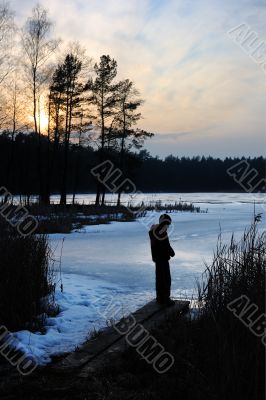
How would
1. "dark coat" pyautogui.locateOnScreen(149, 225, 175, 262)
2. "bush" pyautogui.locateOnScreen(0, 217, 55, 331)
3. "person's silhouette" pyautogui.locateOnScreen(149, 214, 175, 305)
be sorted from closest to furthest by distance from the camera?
"bush" pyautogui.locateOnScreen(0, 217, 55, 331) → "person's silhouette" pyautogui.locateOnScreen(149, 214, 175, 305) → "dark coat" pyautogui.locateOnScreen(149, 225, 175, 262)

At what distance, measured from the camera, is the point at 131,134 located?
4650 centimetres

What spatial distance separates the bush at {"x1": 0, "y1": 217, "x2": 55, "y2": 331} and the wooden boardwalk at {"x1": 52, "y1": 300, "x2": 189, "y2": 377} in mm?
1082

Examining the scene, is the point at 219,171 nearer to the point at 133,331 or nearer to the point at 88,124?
the point at 88,124

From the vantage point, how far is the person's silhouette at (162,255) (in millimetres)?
7156

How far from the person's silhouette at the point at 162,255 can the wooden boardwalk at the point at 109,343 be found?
23cm

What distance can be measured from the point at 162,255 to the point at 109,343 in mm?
2302

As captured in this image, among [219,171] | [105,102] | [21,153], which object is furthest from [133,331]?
[219,171]

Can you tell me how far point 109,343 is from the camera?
533 centimetres

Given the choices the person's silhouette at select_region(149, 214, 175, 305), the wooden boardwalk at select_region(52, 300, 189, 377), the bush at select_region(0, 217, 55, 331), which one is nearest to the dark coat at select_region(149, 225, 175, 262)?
the person's silhouette at select_region(149, 214, 175, 305)

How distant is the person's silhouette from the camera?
23.5 ft

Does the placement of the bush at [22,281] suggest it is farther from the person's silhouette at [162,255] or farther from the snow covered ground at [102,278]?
the person's silhouette at [162,255]

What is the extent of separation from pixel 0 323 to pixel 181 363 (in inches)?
94.8

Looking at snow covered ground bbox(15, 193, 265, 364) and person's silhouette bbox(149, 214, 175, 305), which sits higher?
person's silhouette bbox(149, 214, 175, 305)

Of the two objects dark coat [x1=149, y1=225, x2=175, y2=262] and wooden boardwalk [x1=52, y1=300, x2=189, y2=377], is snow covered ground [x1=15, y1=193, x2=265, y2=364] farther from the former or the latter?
dark coat [x1=149, y1=225, x2=175, y2=262]
